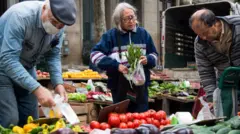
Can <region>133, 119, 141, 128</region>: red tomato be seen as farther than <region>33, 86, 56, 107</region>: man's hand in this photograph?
Yes

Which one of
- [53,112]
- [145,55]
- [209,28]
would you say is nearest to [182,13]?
[145,55]

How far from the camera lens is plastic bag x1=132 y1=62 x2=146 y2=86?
481cm

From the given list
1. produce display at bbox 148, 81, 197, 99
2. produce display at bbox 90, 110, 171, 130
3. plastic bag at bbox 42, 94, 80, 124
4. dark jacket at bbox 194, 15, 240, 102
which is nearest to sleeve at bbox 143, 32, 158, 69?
dark jacket at bbox 194, 15, 240, 102

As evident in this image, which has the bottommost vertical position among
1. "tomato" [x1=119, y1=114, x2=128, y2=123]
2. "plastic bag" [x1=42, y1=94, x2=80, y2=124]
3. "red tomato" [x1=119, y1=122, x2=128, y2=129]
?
"red tomato" [x1=119, y1=122, x2=128, y2=129]

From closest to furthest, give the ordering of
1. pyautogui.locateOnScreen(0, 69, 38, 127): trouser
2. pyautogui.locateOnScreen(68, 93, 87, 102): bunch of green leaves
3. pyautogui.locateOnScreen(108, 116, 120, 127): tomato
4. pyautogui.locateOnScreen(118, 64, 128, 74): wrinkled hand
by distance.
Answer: pyautogui.locateOnScreen(0, 69, 38, 127): trouser → pyautogui.locateOnScreen(108, 116, 120, 127): tomato → pyautogui.locateOnScreen(118, 64, 128, 74): wrinkled hand → pyautogui.locateOnScreen(68, 93, 87, 102): bunch of green leaves

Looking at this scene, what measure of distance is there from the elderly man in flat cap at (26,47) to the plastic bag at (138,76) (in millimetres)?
1052

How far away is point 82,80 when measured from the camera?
9.29m

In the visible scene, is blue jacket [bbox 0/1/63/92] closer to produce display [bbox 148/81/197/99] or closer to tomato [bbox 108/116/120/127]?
tomato [bbox 108/116/120/127]

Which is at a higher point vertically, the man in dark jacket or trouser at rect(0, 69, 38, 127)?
the man in dark jacket

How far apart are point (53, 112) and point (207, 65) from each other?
1.81 metres

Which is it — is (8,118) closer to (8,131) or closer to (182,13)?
(8,131)

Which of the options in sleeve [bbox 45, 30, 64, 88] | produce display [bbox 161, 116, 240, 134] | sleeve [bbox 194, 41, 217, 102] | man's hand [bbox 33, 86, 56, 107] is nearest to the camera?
produce display [bbox 161, 116, 240, 134]

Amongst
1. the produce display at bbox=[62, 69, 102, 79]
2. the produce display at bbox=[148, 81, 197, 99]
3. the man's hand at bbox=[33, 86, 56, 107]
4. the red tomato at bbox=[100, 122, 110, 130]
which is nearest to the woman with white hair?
the red tomato at bbox=[100, 122, 110, 130]

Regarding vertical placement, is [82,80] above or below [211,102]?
below
